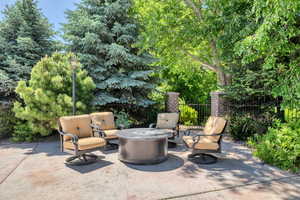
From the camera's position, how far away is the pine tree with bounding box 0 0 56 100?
7.29 m

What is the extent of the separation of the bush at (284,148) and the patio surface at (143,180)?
23 centimetres

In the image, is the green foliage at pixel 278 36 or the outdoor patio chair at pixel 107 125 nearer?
the green foliage at pixel 278 36

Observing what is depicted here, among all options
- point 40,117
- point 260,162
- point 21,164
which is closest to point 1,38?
point 40,117

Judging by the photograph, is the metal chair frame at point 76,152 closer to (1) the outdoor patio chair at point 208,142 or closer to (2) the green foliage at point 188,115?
(1) the outdoor patio chair at point 208,142

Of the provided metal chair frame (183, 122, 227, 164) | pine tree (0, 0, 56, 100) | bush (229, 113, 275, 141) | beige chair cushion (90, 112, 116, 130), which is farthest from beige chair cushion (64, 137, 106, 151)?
bush (229, 113, 275, 141)

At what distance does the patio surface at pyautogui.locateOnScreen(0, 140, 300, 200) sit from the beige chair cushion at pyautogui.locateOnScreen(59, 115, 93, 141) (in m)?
0.77

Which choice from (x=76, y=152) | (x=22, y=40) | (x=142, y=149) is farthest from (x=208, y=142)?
(x=22, y=40)

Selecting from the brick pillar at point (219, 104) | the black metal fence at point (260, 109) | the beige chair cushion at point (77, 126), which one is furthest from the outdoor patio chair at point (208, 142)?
the brick pillar at point (219, 104)

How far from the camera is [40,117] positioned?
5898 mm

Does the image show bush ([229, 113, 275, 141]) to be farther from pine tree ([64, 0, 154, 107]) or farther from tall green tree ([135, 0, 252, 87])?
pine tree ([64, 0, 154, 107])

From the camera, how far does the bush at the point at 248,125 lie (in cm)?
638

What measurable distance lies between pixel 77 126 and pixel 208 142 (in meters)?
3.29

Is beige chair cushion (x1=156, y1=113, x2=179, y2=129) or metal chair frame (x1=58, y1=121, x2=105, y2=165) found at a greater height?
beige chair cushion (x1=156, y1=113, x2=179, y2=129)

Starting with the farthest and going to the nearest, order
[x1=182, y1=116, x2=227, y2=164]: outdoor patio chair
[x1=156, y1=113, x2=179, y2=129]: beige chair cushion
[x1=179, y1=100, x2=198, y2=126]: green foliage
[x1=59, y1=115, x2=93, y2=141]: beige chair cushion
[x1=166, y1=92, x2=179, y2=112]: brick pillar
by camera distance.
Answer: [x1=179, y1=100, x2=198, y2=126]: green foliage → [x1=166, y1=92, x2=179, y2=112]: brick pillar → [x1=156, y1=113, x2=179, y2=129]: beige chair cushion → [x1=59, y1=115, x2=93, y2=141]: beige chair cushion → [x1=182, y1=116, x2=227, y2=164]: outdoor patio chair
